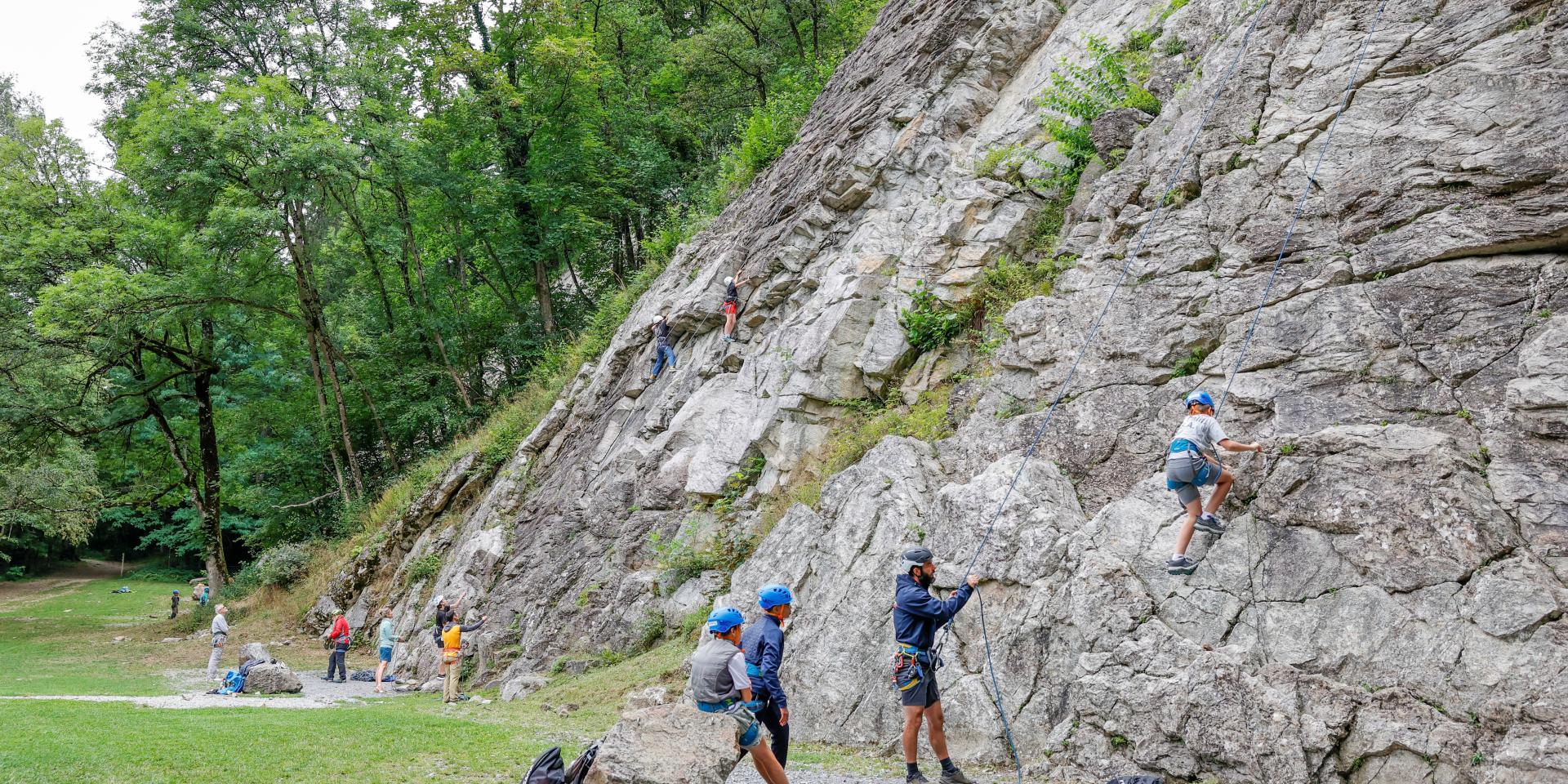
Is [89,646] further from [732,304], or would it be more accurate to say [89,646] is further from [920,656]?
[920,656]

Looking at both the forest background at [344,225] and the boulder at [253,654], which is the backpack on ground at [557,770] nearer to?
the boulder at [253,654]

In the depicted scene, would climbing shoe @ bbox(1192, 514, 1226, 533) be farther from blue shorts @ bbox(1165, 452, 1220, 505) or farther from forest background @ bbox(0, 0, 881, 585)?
forest background @ bbox(0, 0, 881, 585)

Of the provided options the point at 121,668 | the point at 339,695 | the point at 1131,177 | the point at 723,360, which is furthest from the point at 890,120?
the point at 121,668

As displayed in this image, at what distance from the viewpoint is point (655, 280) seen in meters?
24.3

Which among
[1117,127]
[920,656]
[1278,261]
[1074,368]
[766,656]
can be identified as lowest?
[920,656]

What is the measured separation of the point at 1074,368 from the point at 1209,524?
2862 millimetres

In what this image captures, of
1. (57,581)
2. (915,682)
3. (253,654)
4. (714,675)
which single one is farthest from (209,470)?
(915,682)

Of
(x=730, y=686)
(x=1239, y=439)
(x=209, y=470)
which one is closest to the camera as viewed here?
(x=730, y=686)

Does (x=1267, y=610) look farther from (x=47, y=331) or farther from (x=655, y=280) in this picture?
(x=47, y=331)

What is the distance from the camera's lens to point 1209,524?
7668 millimetres

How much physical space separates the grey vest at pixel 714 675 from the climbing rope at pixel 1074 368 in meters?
1.92

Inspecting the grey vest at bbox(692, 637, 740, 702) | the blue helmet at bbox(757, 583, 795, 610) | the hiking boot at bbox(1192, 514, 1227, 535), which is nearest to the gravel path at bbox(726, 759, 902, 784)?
the grey vest at bbox(692, 637, 740, 702)

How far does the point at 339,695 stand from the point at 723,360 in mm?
9821

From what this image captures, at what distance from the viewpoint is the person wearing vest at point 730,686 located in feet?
21.1
